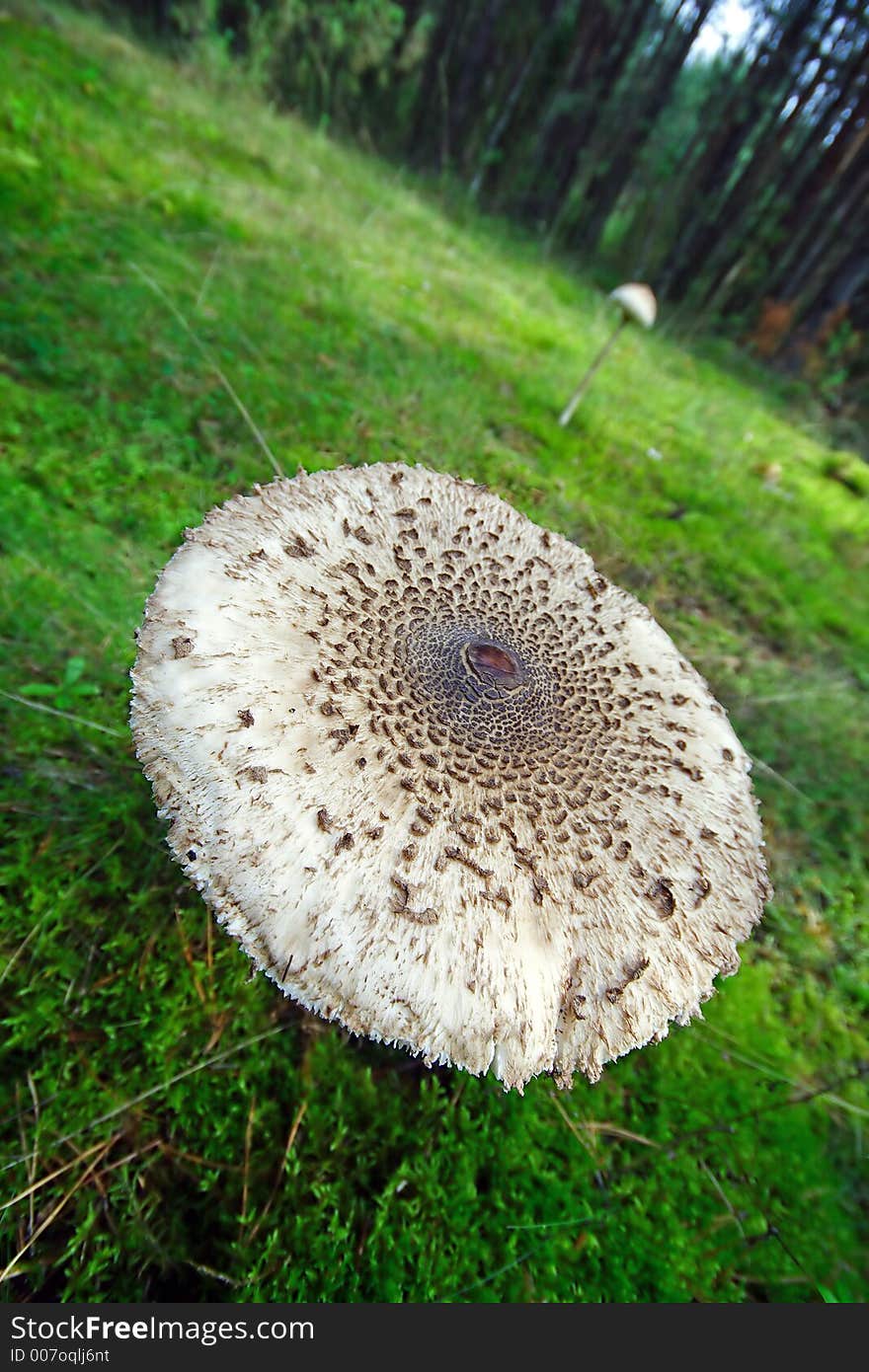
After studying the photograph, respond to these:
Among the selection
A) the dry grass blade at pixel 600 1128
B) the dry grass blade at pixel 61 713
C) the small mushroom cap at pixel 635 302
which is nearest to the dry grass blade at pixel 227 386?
the dry grass blade at pixel 61 713

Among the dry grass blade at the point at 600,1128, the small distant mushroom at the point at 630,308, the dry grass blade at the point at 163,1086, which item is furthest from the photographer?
the small distant mushroom at the point at 630,308

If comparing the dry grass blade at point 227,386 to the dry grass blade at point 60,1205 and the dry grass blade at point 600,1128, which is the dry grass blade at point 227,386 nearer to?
the dry grass blade at point 60,1205

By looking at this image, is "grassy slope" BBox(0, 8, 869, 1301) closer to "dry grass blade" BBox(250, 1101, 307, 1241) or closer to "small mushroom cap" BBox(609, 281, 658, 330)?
"dry grass blade" BBox(250, 1101, 307, 1241)

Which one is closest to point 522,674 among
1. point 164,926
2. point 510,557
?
point 510,557

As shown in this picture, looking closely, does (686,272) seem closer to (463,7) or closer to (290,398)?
(463,7)

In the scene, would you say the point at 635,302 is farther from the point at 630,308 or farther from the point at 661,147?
the point at 661,147

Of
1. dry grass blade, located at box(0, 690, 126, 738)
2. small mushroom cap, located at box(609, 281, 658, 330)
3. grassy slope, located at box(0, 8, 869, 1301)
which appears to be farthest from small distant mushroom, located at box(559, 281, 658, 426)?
dry grass blade, located at box(0, 690, 126, 738)

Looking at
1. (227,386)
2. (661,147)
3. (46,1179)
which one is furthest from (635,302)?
(661,147)
